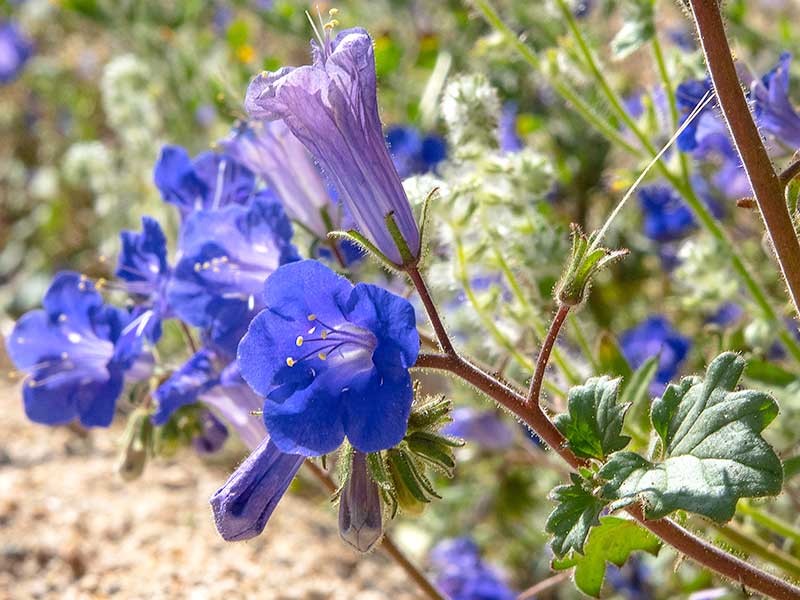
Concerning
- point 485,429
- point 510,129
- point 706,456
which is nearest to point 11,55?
point 510,129

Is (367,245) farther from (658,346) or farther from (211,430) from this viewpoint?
(658,346)

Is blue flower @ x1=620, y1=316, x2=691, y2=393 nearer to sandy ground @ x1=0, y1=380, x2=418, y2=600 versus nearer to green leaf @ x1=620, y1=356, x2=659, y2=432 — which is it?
green leaf @ x1=620, y1=356, x2=659, y2=432

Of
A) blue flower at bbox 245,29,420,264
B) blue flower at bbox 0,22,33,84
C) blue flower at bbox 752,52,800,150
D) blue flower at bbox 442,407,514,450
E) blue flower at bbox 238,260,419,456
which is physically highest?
blue flower at bbox 245,29,420,264

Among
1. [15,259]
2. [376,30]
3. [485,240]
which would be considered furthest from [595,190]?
[15,259]

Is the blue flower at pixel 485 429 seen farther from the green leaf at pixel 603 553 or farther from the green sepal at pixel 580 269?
the green sepal at pixel 580 269

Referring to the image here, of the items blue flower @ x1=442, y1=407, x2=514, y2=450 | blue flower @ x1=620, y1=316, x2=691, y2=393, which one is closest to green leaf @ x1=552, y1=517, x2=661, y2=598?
blue flower @ x1=620, y1=316, x2=691, y2=393

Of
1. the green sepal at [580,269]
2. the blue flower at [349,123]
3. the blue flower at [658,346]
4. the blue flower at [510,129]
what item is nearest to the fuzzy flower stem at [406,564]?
the blue flower at [349,123]
